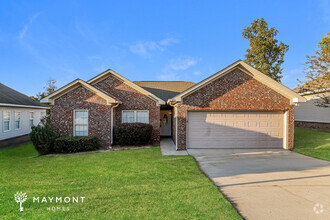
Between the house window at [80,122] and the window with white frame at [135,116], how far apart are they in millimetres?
2535

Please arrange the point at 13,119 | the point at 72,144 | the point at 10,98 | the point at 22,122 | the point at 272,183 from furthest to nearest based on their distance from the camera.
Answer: the point at 22,122
the point at 10,98
the point at 13,119
the point at 72,144
the point at 272,183

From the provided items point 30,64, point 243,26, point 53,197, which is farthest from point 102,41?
point 243,26

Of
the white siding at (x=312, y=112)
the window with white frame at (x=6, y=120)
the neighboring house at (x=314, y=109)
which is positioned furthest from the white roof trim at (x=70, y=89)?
the white siding at (x=312, y=112)

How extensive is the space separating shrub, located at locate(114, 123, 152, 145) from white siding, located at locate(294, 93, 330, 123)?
1763cm

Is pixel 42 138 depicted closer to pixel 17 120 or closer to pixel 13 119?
pixel 13 119

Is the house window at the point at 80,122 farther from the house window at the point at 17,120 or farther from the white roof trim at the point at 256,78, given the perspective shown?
the house window at the point at 17,120

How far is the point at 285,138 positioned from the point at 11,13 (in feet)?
62.8

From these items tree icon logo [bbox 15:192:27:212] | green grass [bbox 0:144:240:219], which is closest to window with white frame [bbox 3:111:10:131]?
green grass [bbox 0:144:240:219]

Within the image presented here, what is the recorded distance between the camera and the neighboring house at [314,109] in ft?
53.6

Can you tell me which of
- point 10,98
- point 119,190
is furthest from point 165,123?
point 10,98

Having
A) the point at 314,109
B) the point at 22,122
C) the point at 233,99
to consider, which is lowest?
the point at 22,122

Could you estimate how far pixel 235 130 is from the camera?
11.0m

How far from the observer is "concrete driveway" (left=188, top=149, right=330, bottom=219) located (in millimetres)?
3934

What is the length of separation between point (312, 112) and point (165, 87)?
1590cm
